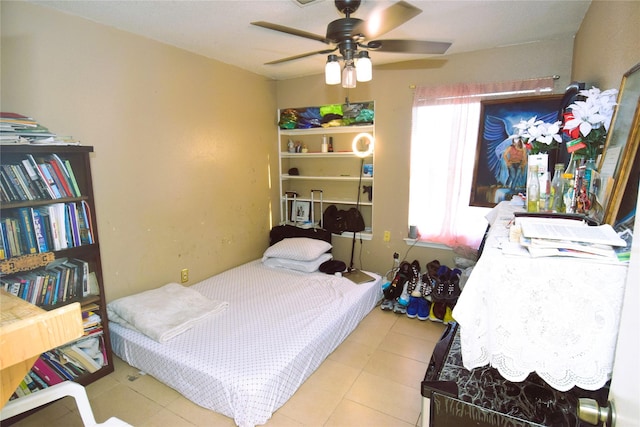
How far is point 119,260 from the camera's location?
2529 mm

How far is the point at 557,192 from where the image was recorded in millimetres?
1515

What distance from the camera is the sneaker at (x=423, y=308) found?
297 centimetres

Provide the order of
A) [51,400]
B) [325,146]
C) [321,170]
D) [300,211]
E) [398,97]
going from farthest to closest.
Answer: [300,211] → [321,170] → [325,146] → [398,97] → [51,400]

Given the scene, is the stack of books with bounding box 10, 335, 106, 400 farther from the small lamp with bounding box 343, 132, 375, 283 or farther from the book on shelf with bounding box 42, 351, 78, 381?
the small lamp with bounding box 343, 132, 375, 283

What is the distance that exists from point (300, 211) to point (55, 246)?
260 cm

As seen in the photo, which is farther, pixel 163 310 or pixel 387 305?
pixel 387 305

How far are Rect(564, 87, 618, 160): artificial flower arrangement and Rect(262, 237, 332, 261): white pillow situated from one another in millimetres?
2411

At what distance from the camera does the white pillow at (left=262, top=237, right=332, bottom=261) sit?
3.37 metres

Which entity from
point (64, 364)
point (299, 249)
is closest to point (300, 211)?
point (299, 249)

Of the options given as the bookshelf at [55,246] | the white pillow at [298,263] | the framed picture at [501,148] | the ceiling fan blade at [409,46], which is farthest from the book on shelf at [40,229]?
the framed picture at [501,148]

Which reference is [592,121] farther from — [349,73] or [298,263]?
[298,263]

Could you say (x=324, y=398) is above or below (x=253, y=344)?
below

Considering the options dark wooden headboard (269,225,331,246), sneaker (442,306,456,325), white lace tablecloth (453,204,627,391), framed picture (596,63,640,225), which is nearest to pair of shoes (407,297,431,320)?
sneaker (442,306,456,325)

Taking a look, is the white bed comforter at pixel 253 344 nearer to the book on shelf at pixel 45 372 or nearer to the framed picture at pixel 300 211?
the book on shelf at pixel 45 372
